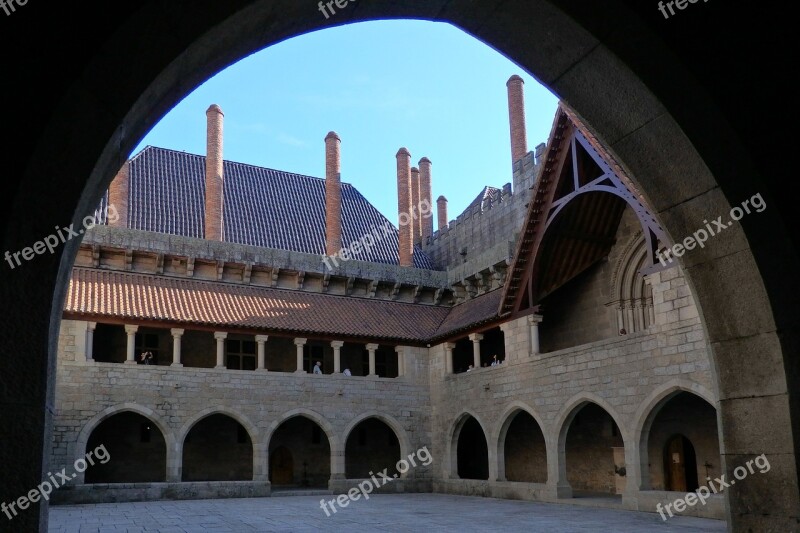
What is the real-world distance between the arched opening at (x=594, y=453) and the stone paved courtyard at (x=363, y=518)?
2822mm

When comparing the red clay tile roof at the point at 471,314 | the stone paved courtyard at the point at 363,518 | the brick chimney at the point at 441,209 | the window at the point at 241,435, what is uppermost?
the brick chimney at the point at 441,209

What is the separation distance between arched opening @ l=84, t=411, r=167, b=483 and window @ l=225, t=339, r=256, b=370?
9.51 ft

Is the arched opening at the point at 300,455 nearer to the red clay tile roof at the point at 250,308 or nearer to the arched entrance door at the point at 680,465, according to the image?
the red clay tile roof at the point at 250,308

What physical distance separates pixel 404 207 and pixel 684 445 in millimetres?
13578

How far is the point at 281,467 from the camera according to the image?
24125 mm

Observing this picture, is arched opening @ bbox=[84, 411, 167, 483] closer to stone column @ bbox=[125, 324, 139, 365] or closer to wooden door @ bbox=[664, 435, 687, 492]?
stone column @ bbox=[125, 324, 139, 365]

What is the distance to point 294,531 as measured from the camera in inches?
443

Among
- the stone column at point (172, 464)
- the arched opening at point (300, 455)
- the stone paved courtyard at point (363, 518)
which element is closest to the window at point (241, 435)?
the arched opening at point (300, 455)

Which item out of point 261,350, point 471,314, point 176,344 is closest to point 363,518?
point 261,350

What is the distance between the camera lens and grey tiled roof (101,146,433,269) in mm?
27766

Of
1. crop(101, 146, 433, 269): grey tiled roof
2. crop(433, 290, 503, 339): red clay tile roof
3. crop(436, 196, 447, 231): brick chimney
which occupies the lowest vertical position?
crop(433, 290, 503, 339): red clay tile roof

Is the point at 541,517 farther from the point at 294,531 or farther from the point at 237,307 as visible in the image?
the point at 237,307

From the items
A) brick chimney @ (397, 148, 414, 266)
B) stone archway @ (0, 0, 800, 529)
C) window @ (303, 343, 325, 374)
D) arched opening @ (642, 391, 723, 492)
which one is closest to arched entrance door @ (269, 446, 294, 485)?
window @ (303, 343, 325, 374)

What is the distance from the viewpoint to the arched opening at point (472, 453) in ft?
81.1
